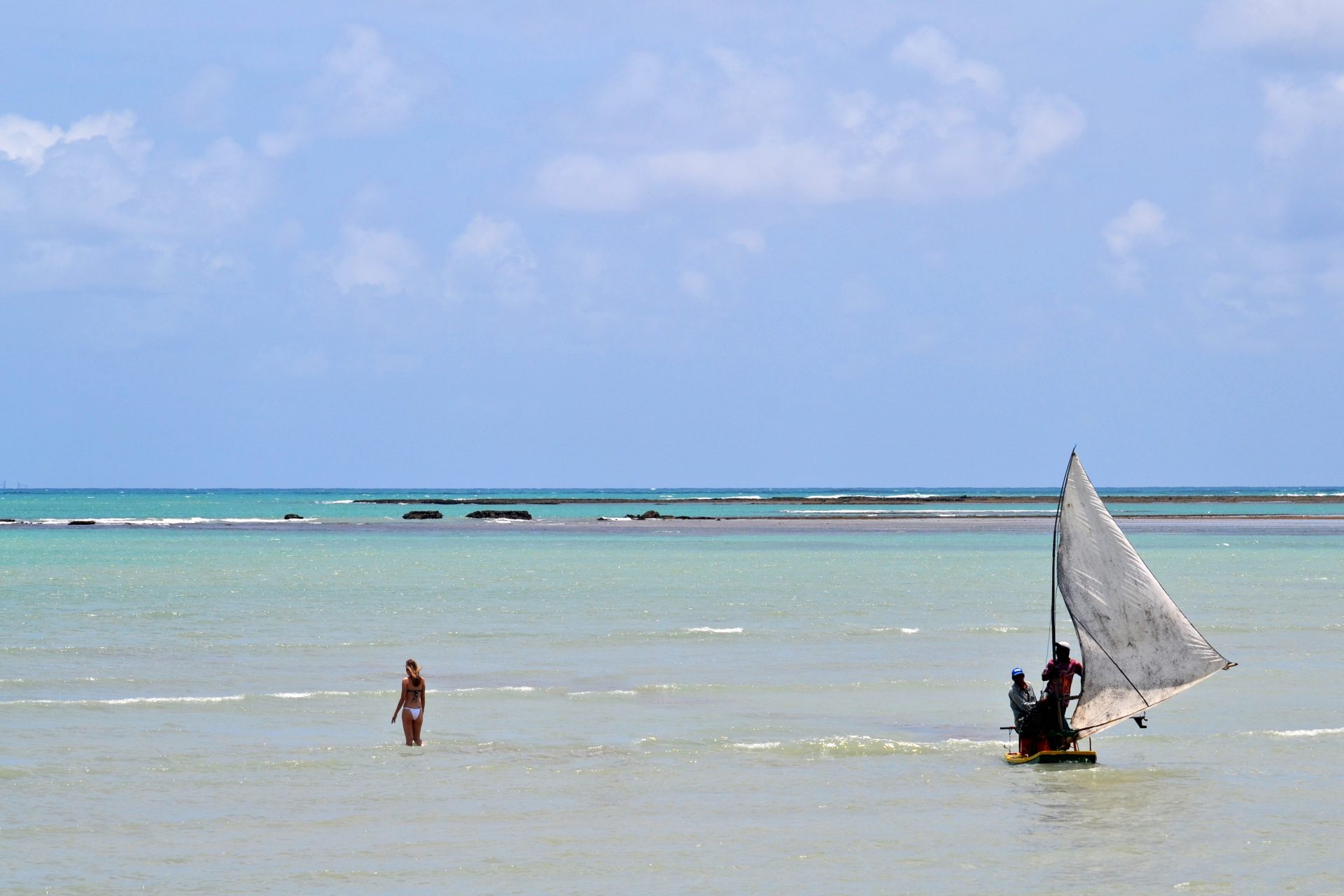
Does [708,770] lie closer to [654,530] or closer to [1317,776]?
[1317,776]

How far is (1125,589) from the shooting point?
2033cm

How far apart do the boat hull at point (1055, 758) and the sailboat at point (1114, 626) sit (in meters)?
0.48

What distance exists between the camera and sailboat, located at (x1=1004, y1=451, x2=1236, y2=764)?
20.2 meters

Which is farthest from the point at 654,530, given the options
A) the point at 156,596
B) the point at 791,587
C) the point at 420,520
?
the point at 156,596

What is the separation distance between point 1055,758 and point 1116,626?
230cm

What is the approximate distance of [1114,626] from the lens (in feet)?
67.3

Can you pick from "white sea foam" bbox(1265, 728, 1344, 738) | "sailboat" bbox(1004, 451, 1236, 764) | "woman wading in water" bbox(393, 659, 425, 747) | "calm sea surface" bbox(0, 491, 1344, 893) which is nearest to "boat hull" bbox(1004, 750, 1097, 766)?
"calm sea surface" bbox(0, 491, 1344, 893)

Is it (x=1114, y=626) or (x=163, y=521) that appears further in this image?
(x=163, y=521)

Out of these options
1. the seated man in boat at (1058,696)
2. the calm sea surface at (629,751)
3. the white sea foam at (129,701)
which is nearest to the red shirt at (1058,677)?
the seated man in boat at (1058,696)

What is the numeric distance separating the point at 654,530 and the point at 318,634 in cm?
6764

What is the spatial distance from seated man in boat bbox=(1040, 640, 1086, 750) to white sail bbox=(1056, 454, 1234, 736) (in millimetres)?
591

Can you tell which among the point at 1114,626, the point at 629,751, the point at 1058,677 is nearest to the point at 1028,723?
the point at 1058,677

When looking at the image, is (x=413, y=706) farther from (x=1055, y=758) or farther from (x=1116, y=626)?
(x=1116, y=626)

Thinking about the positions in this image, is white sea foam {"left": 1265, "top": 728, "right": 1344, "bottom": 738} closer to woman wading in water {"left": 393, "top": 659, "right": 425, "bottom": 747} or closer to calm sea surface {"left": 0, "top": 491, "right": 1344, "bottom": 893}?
calm sea surface {"left": 0, "top": 491, "right": 1344, "bottom": 893}
